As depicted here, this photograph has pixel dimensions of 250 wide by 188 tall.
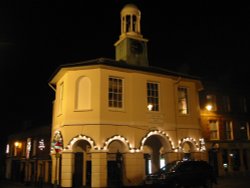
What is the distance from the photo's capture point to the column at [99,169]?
59.0 feet

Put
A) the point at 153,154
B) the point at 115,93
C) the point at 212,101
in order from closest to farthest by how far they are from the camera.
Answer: the point at 115,93 < the point at 153,154 < the point at 212,101

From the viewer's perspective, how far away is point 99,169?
18.2 metres

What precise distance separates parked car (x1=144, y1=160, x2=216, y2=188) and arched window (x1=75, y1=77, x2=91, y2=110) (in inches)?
257

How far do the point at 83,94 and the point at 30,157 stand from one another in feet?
53.2

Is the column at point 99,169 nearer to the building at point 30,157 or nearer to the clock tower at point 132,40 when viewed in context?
the building at point 30,157

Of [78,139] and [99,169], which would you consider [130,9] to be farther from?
[99,169]

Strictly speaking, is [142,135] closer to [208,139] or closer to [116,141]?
[116,141]

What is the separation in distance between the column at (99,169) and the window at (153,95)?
17.8 feet

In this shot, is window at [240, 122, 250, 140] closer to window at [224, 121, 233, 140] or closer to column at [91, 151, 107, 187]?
window at [224, 121, 233, 140]

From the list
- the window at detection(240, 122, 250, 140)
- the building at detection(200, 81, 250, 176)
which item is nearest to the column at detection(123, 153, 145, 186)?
the building at detection(200, 81, 250, 176)

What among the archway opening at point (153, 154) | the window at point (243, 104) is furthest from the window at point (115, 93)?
the window at point (243, 104)


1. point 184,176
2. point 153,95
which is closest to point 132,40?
point 153,95

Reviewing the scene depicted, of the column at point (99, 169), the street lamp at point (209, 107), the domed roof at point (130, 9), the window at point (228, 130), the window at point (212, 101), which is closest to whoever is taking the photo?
the column at point (99, 169)

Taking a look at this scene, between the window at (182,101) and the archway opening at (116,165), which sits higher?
the window at (182,101)
